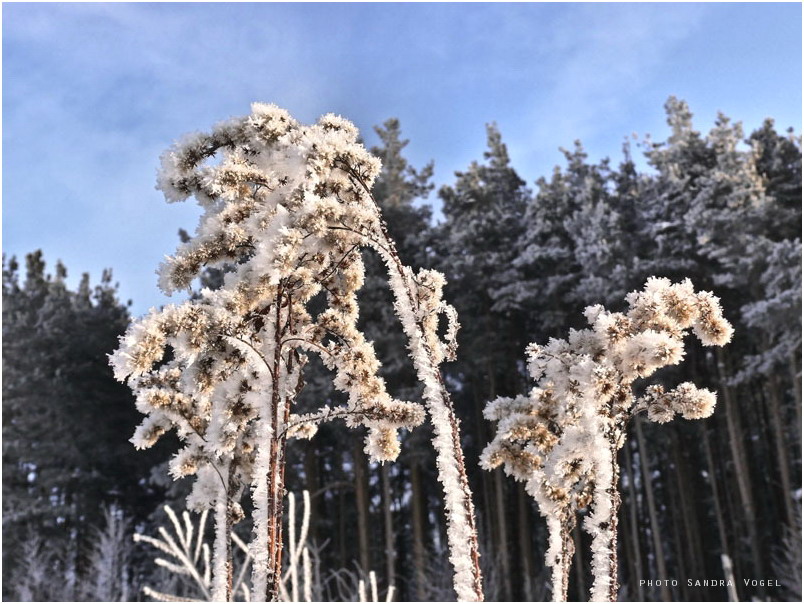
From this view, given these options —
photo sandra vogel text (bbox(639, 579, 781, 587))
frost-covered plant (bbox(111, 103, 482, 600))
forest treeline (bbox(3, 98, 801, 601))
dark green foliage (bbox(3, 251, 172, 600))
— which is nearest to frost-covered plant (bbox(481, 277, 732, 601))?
frost-covered plant (bbox(111, 103, 482, 600))

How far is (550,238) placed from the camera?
1766 cm

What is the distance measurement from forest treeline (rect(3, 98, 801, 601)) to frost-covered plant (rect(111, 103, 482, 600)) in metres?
11.1

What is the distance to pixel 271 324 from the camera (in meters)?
2.50

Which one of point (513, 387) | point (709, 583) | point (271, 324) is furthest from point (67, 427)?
point (271, 324)

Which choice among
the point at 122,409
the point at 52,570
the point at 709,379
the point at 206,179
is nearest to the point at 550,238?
the point at 709,379

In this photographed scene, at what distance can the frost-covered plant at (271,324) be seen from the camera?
216cm

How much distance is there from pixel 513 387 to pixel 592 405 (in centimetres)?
1627

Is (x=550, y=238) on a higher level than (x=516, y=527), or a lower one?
higher

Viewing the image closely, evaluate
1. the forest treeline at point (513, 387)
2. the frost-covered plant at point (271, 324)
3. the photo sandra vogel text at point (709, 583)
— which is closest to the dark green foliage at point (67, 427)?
the forest treeline at point (513, 387)

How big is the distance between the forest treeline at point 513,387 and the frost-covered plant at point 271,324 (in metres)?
11.1

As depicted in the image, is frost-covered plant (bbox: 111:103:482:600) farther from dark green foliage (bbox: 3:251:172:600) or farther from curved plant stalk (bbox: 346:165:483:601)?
dark green foliage (bbox: 3:251:172:600)

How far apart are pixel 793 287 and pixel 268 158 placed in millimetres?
13255

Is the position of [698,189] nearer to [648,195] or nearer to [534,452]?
[648,195]

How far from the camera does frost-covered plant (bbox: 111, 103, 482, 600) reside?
7.08ft
